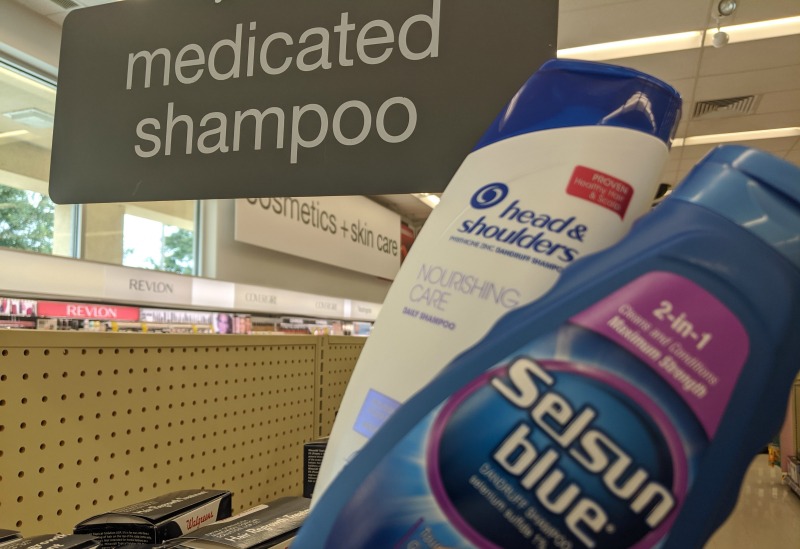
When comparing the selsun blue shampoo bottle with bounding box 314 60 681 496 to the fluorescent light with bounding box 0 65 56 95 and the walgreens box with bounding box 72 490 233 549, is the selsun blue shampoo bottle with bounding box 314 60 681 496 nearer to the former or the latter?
the walgreens box with bounding box 72 490 233 549

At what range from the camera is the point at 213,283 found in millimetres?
6266

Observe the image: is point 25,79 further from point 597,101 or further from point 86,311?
point 597,101

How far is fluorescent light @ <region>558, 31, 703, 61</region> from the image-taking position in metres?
5.21

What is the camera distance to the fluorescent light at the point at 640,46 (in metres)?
5.21

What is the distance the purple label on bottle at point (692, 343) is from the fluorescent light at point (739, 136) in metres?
7.59

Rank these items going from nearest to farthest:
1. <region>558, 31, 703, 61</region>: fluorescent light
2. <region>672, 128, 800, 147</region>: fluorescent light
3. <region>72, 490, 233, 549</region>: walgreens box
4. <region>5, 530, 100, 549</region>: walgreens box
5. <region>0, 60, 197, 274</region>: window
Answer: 1. <region>5, 530, 100, 549</region>: walgreens box
2. <region>72, 490, 233, 549</region>: walgreens box
3. <region>0, 60, 197, 274</region>: window
4. <region>558, 31, 703, 61</region>: fluorescent light
5. <region>672, 128, 800, 147</region>: fluorescent light

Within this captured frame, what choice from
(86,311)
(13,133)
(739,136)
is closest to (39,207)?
(13,133)

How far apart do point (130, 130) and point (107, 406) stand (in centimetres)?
47

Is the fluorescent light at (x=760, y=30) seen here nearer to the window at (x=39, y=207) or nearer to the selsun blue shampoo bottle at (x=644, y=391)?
the window at (x=39, y=207)

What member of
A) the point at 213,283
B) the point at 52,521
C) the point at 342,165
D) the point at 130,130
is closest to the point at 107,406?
the point at 52,521

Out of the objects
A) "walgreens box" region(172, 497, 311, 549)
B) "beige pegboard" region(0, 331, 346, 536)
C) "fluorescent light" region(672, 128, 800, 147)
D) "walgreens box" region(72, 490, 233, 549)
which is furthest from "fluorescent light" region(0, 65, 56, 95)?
"fluorescent light" region(672, 128, 800, 147)

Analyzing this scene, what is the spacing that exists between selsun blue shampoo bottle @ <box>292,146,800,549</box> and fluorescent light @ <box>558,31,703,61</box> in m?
5.40

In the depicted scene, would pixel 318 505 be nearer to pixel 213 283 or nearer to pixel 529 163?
pixel 529 163

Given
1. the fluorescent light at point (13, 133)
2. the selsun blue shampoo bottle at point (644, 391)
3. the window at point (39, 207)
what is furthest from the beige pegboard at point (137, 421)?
the fluorescent light at point (13, 133)
